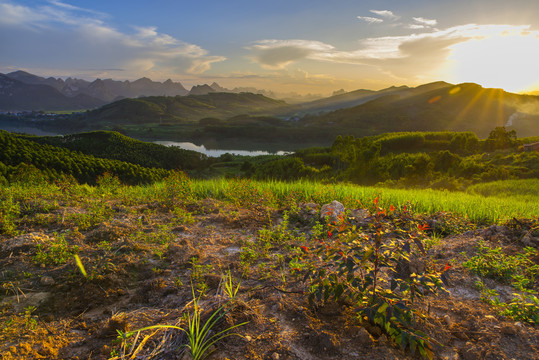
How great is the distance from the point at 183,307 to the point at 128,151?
247 ft

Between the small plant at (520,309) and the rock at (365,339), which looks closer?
the rock at (365,339)

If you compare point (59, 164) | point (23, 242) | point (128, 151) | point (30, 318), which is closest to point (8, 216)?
point (23, 242)

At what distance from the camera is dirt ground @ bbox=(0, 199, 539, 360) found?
2.38m

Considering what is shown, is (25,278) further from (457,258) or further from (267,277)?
(457,258)

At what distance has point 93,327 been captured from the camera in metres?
2.71

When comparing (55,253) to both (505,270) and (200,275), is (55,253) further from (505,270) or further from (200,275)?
(505,270)

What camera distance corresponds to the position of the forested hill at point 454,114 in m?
131

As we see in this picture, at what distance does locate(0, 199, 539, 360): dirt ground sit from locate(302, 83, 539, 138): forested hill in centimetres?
13757

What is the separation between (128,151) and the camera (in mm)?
69125

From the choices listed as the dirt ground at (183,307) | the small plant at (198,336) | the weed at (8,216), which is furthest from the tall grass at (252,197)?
the small plant at (198,336)

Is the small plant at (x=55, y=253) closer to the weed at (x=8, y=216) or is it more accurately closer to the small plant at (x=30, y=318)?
the small plant at (x=30, y=318)

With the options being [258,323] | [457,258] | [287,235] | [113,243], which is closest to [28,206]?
[113,243]

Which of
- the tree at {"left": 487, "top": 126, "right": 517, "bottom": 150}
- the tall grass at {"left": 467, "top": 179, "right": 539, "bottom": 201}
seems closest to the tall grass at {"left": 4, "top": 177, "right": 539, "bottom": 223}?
the tall grass at {"left": 467, "top": 179, "right": 539, "bottom": 201}

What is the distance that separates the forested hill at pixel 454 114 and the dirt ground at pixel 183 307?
451 feet
